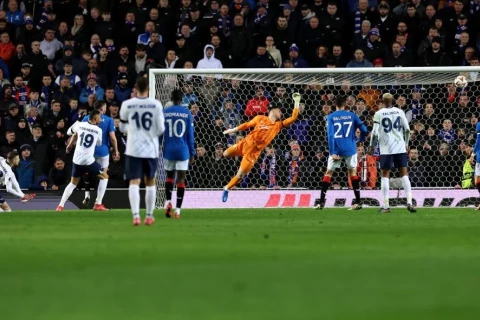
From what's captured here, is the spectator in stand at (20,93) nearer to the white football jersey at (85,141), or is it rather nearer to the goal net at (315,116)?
the goal net at (315,116)

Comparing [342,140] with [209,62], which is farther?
[209,62]

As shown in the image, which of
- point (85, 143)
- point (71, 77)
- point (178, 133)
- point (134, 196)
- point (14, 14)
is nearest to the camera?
point (134, 196)

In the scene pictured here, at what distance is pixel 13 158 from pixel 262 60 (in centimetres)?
659

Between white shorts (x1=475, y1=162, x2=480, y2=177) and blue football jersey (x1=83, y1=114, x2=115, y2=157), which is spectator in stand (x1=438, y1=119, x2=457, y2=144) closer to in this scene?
white shorts (x1=475, y1=162, x2=480, y2=177)

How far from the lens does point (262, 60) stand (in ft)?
86.4

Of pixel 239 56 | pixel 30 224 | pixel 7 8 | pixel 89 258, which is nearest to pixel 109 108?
pixel 239 56

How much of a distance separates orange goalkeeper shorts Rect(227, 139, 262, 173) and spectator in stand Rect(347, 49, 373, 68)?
3763 mm

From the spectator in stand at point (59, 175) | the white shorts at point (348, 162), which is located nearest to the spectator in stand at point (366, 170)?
the white shorts at point (348, 162)

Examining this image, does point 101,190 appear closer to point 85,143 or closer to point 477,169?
point 85,143

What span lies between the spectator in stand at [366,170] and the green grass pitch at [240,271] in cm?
826

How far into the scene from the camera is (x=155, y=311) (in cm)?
686

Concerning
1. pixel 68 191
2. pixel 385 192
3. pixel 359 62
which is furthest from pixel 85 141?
pixel 359 62

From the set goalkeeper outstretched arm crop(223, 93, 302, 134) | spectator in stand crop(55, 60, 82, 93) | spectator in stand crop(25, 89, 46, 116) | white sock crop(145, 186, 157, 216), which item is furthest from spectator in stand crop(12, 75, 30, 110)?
white sock crop(145, 186, 157, 216)

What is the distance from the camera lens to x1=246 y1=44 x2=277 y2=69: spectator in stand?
2622 centimetres
